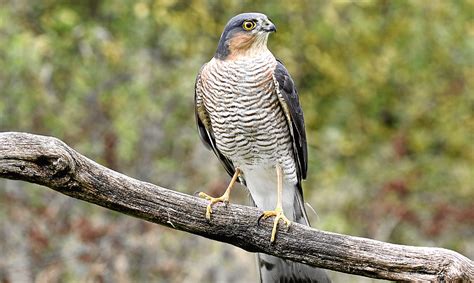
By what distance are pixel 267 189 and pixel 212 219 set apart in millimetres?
1110

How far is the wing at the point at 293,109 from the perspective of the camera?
514 cm

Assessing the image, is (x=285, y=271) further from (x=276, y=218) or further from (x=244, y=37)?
(x=244, y=37)

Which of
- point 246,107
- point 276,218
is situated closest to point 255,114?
point 246,107

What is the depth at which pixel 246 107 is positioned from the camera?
509 centimetres

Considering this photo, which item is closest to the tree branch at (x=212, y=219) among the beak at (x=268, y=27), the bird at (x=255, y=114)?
the bird at (x=255, y=114)

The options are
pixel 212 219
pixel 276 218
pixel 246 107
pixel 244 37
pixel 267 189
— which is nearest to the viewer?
pixel 212 219

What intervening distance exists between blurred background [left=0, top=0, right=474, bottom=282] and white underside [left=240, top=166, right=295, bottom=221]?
5.91ft

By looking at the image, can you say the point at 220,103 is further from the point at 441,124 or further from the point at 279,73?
the point at 441,124

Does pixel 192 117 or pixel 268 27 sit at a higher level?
pixel 268 27

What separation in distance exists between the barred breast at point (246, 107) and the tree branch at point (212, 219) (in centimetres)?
57

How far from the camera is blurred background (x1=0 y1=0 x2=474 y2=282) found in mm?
7438

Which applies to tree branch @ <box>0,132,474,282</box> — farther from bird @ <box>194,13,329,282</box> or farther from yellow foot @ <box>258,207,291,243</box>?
bird @ <box>194,13,329,282</box>

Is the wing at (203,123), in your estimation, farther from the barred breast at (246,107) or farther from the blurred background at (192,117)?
the blurred background at (192,117)

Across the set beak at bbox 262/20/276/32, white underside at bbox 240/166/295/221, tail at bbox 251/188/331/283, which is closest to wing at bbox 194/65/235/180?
white underside at bbox 240/166/295/221
